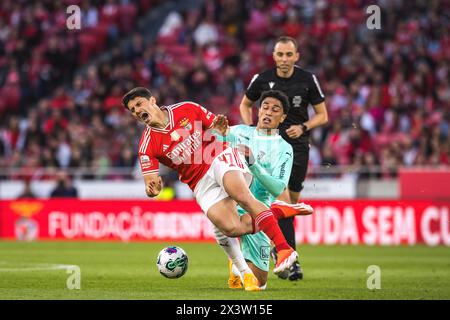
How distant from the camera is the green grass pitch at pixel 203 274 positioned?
942 cm

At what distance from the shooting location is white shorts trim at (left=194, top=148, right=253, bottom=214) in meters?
9.85

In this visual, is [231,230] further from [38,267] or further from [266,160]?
[38,267]

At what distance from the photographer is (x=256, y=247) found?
1044 centimetres

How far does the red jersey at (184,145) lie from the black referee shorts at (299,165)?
7.00 feet

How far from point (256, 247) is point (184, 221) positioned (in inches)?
415

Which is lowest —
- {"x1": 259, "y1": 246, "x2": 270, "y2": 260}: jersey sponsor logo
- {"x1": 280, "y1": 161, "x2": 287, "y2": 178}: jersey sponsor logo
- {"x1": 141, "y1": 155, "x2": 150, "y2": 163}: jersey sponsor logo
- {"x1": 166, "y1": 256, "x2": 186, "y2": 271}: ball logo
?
{"x1": 166, "y1": 256, "x2": 186, "y2": 271}: ball logo

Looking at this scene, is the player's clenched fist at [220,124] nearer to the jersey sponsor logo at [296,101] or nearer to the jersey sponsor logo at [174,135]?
the jersey sponsor logo at [174,135]

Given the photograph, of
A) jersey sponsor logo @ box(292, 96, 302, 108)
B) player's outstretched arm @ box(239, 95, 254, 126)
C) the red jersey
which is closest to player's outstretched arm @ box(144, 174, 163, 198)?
the red jersey

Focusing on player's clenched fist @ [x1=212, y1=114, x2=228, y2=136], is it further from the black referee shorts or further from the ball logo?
the black referee shorts

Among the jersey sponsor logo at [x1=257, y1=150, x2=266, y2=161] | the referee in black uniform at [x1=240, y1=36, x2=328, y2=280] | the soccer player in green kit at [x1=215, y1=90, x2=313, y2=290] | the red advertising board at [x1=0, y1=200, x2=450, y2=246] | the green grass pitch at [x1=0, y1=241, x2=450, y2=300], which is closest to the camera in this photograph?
the green grass pitch at [x1=0, y1=241, x2=450, y2=300]

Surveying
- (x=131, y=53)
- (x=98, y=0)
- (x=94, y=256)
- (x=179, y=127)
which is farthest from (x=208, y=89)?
(x=179, y=127)

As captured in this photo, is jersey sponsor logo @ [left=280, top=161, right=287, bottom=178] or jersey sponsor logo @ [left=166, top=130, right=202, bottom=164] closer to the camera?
jersey sponsor logo @ [left=166, top=130, right=202, bottom=164]

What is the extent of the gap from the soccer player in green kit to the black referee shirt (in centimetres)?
131

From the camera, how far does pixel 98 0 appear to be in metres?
27.2
